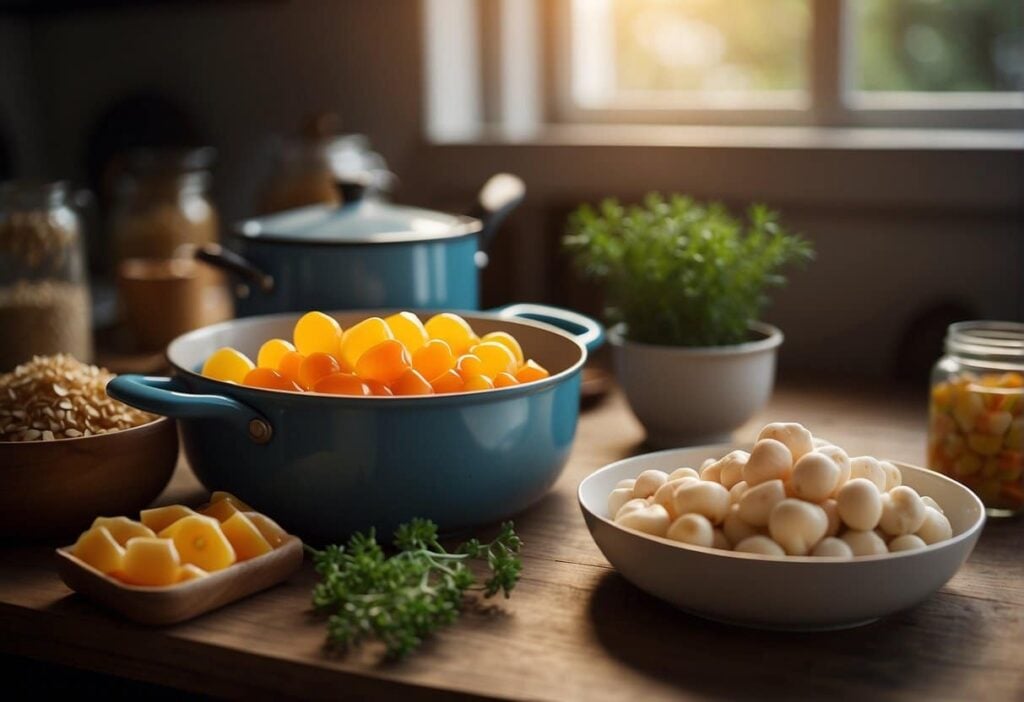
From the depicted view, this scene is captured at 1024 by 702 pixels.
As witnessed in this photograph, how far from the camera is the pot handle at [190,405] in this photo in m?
0.92

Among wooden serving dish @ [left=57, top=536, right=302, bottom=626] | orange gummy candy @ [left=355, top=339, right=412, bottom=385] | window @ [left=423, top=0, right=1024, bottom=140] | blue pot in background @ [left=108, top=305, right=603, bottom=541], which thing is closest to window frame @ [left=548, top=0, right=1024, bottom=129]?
window @ [left=423, top=0, right=1024, bottom=140]

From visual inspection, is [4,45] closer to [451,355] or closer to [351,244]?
[351,244]

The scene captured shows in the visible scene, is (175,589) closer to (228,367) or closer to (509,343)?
(228,367)

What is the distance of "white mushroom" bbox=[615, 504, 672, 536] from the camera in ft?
2.73

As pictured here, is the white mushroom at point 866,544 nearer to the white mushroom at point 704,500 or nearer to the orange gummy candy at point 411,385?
the white mushroom at point 704,500

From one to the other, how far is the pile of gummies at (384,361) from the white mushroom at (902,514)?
0.32 meters

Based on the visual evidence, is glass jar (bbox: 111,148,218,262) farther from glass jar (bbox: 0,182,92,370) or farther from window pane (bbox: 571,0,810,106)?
window pane (bbox: 571,0,810,106)

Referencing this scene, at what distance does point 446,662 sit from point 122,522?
0.27m

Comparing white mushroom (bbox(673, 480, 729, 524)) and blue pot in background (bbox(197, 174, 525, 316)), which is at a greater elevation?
blue pot in background (bbox(197, 174, 525, 316))

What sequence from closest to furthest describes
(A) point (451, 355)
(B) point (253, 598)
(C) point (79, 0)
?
(B) point (253, 598)
(A) point (451, 355)
(C) point (79, 0)

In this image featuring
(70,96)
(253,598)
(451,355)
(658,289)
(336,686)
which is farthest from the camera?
(70,96)

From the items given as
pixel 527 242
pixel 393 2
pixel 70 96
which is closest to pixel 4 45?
pixel 70 96

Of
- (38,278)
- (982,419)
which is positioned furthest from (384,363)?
(38,278)

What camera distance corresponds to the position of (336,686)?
775mm
